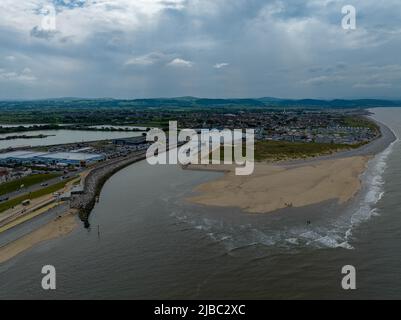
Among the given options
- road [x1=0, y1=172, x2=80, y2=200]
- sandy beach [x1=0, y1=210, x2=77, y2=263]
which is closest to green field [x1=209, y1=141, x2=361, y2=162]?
road [x1=0, y1=172, x2=80, y2=200]

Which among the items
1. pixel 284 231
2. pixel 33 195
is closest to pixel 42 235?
pixel 33 195

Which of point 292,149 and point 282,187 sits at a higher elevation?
point 292,149

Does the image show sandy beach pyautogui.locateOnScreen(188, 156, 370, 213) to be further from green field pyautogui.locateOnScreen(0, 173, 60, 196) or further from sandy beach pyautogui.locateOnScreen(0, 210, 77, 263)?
green field pyautogui.locateOnScreen(0, 173, 60, 196)

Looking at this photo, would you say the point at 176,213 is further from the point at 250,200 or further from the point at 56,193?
the point at 56,193

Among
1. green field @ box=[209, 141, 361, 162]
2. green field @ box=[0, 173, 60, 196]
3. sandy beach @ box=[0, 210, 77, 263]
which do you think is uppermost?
green field @ box=[209, 141, 361, 162]

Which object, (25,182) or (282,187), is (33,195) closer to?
(25,182)

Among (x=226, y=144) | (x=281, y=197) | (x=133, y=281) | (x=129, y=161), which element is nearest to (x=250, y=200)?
(x=281, y=197)
